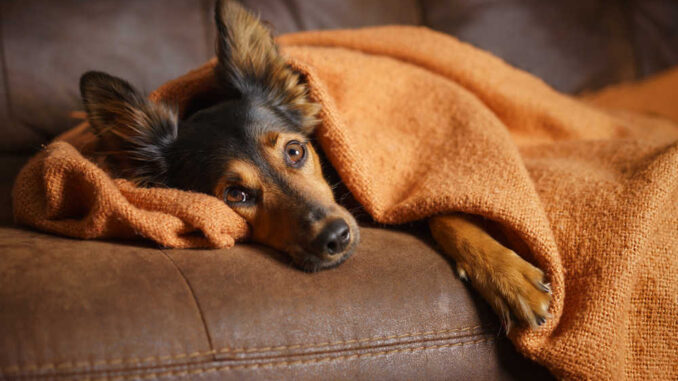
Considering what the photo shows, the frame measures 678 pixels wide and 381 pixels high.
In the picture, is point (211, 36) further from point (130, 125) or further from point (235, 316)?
point (235, 316)

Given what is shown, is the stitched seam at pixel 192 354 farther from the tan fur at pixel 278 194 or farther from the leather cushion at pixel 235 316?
the tan fur at pixel 278 194

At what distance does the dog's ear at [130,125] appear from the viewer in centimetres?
149

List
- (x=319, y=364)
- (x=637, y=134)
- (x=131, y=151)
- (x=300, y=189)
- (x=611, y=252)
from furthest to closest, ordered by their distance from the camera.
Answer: (x=637, y=134), (x=131, y=151), (x=300, y=189), (x=611, y=252), (x=319, y=364)

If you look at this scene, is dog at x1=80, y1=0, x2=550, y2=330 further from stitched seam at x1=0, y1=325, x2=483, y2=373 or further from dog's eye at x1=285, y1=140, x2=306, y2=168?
stitched seam at x1=0, y1=325, x2=483, y2=373

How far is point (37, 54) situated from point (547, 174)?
7.11 ft

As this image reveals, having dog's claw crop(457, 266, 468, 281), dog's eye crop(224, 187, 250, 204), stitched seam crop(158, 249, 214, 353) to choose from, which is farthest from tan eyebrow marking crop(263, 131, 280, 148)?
dog's claw crop(457, 266, 468, 281)

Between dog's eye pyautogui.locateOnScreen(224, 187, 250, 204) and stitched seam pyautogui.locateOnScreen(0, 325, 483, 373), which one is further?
dog's eye pyautogui.locateOnScreen(224, 187, 250, 204)

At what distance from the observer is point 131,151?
1.55 meters

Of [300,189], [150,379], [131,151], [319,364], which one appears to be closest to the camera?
[150,379]

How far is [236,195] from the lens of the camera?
4.83ft

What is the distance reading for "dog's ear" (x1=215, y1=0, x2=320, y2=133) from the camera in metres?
1.63

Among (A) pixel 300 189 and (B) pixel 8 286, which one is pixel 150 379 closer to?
(B) pixel 8 286

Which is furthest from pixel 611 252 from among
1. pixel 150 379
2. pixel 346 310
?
pixel 150 379

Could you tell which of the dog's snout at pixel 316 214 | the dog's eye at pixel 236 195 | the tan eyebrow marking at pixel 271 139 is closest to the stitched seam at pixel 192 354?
the dog's snout at pixel 316 214
